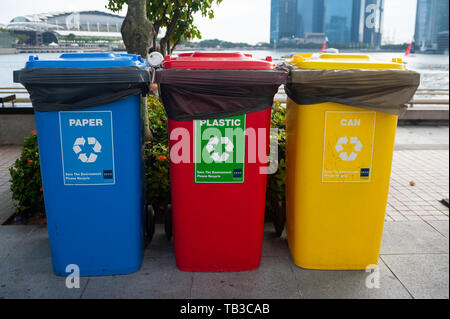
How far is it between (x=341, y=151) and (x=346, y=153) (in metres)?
0.04

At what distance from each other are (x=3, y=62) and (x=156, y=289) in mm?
4059

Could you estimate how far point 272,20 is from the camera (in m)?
6.53

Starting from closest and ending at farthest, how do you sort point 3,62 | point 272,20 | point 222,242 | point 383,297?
point 383,297, point 222,242, point 3,62, point 272,20

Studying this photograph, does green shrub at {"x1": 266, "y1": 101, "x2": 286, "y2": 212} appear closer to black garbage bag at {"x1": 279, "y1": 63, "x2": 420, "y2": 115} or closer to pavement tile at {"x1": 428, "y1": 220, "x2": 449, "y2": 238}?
black garbage bag at {"x1": 279, "y1": 63, "x2": 420, "y2": 115}

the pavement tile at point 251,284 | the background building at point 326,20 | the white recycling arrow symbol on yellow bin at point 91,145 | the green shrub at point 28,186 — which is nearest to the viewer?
the white recycling arrow symbol on yellow bin at point 91,145

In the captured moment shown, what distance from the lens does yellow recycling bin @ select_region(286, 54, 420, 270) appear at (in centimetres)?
Answer: 277

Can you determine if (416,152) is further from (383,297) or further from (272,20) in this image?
(383,297)

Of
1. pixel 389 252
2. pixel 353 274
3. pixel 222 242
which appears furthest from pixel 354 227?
pixel 222 242

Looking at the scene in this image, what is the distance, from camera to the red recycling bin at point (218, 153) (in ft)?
8.91

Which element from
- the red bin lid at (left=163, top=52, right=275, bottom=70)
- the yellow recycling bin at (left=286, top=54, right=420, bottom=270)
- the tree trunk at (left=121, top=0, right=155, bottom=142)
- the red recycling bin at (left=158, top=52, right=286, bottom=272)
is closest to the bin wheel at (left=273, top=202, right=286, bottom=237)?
the yellow recycling bin at (left=286, top=54, right=420, bottom=270)

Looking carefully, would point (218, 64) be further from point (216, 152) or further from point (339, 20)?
point (339, 20)

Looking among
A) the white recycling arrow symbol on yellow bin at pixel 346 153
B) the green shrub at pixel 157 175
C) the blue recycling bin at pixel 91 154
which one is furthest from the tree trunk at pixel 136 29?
the white recycling arrow symbol on yellow bin at pixel 346 153

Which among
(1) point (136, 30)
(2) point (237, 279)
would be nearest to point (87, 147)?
(2) point (237, 279)

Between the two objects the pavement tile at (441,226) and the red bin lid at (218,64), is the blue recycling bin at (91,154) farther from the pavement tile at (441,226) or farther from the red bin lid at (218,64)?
the pavement tile at (441,226)
